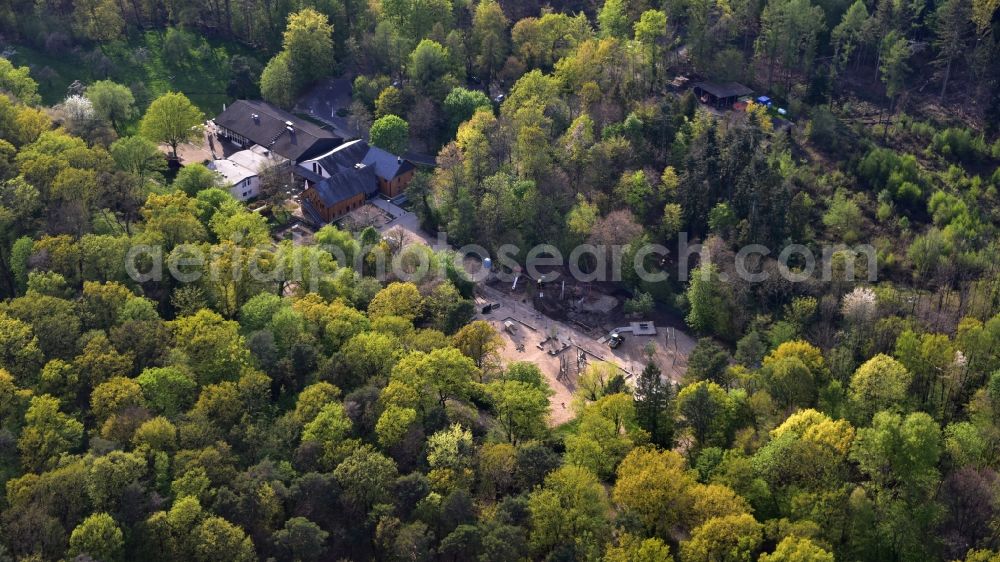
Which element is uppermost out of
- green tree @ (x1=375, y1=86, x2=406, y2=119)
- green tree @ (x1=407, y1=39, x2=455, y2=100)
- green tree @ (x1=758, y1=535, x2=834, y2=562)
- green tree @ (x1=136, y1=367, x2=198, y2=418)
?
green tree @ (x1=407, y1=39, x2=455, y2=100)

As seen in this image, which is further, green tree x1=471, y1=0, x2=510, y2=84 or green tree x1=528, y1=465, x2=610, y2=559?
green tree x1=471, y1=0, x2=510, y2=84

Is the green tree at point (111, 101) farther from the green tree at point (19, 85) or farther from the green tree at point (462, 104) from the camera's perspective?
the green tree at point (462, 104)

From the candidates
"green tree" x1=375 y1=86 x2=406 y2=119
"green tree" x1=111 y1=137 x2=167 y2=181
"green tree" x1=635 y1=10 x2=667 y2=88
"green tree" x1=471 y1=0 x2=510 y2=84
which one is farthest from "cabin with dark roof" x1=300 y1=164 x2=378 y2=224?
"green tree" x1=635 y1=10 x2=667 y2=88

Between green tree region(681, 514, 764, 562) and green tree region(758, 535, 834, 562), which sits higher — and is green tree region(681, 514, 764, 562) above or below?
below

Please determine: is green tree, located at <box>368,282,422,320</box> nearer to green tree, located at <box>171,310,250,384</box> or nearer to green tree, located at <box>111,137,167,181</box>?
green tree, located at <box>171,310,250,384</box>

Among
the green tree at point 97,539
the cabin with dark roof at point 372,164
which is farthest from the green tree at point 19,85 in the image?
the green tree at point 97,539

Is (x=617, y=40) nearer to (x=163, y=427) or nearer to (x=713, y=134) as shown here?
(x=713, y=134)

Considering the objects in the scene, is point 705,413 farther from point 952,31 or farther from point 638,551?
point 952,31
